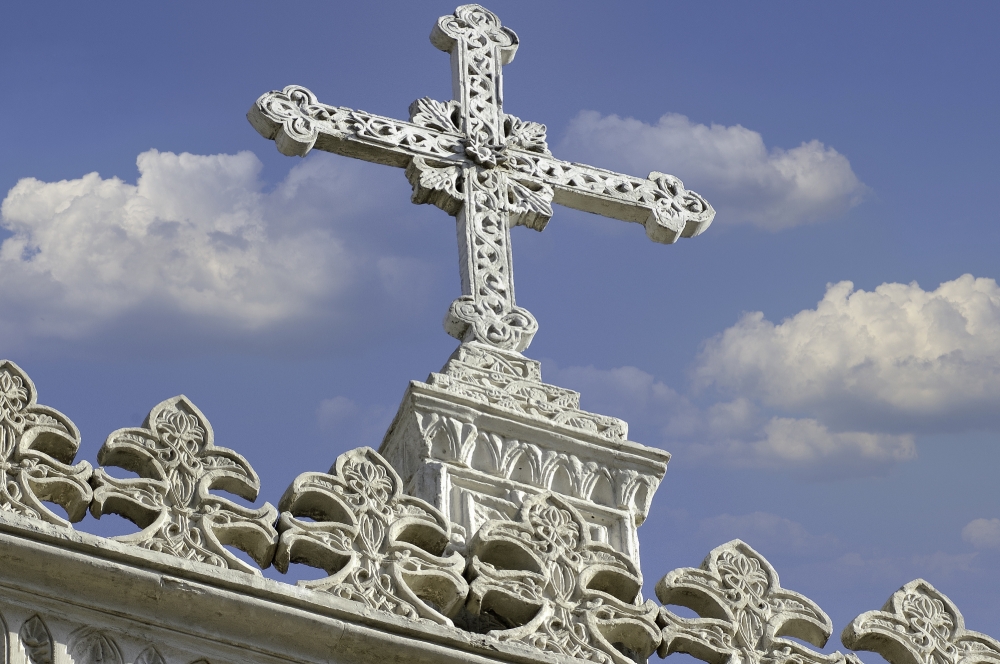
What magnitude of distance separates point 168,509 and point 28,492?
48 cm

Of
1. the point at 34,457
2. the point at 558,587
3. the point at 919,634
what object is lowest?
the point at 34,457

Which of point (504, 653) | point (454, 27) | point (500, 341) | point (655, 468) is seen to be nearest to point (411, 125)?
point (454, 27)

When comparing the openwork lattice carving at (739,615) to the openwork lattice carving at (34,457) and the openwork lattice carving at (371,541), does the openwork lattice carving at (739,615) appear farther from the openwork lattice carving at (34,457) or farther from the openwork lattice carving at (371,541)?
the openwork lattice carving at (34,457)

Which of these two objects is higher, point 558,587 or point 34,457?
point 558,587

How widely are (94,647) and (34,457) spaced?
0.80 metres

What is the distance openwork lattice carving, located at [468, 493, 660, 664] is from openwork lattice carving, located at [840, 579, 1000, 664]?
38.7 inches

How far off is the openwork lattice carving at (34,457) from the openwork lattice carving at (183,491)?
85mm

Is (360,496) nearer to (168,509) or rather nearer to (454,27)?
(168,509)

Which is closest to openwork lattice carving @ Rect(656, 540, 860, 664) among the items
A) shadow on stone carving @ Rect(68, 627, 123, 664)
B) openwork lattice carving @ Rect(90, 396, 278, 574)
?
A: openwork lattice carving @ Rect(90, 396, 278, 574)

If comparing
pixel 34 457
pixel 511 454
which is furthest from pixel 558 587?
pixel 34 457

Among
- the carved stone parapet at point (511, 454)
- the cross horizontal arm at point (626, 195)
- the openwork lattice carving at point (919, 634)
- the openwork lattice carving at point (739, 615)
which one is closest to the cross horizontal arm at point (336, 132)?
the cross horizontal arm at point (626, 195)

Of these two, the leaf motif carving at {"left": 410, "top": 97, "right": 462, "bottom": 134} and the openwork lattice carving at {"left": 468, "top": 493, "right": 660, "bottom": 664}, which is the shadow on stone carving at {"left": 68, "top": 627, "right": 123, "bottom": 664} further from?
the leaf motif carving at {"left": 410, "top": 97, "right": 462, "bottom": 134}

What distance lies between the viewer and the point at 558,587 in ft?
22.8

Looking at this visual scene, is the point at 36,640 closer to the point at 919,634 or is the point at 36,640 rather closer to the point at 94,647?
the point at 94,647
